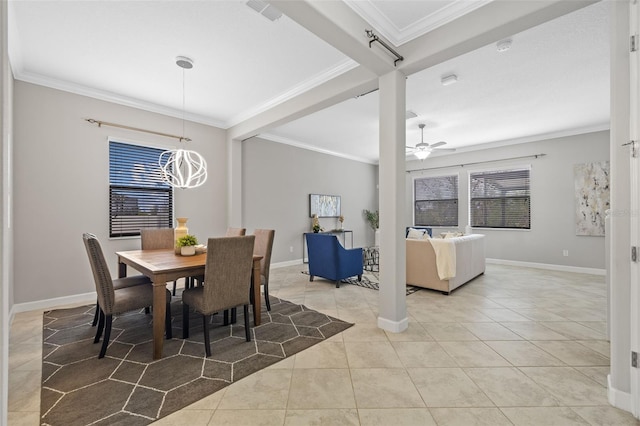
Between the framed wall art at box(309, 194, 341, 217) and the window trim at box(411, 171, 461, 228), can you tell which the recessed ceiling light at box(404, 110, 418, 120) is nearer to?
the framed wall art at box(309, 194, 341, 217)

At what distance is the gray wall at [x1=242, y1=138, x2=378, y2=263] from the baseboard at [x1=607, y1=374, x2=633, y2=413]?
16.5 feet

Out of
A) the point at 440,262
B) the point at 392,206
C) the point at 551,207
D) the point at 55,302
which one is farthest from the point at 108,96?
the point at 551,207

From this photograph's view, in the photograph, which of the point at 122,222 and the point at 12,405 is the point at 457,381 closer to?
the point at 12,405

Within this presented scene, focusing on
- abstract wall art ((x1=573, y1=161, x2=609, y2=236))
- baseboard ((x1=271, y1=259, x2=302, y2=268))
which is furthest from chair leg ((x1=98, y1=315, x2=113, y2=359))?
abstract wall art ((x1=573, y1=161, x2=609, y2=236))

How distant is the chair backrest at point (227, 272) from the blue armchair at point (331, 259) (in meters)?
2.01

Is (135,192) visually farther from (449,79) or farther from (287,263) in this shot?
(449,79)

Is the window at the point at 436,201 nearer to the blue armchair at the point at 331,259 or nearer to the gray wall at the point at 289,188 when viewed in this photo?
the gray wall at the point at 289,188

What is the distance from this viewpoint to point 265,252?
136 inches

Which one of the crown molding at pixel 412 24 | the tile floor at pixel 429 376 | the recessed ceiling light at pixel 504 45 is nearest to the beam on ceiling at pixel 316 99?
the crown molding at pixel 412 24

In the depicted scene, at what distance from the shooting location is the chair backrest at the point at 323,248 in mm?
4364

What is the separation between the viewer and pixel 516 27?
2.11m

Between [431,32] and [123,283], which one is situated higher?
[431,32]

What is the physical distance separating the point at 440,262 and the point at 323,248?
173cm

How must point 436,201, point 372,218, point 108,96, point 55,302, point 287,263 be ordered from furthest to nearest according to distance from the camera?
point 372,218 → point 436,201 → point 287,263 → point 108,96 → point 55,302
